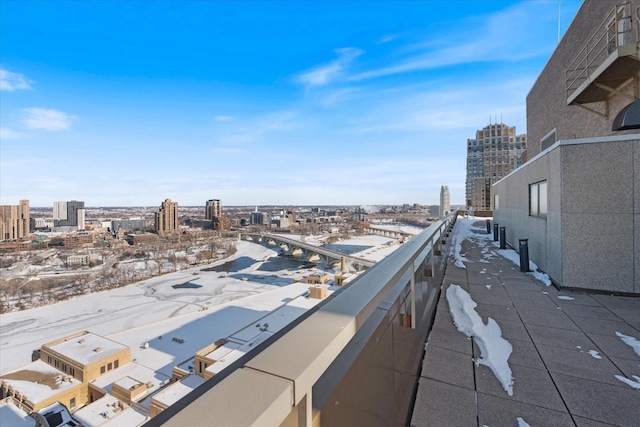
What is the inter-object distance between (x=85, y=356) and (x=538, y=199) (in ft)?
64.4


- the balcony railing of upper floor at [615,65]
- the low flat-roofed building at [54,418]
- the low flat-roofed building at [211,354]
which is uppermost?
the balcony railing of upper floor at [615,65]

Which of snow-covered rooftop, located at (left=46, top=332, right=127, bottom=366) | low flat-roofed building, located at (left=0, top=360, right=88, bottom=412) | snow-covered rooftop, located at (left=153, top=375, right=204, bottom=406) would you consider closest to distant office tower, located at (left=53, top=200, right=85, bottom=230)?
snow-covered rooftop, located at (left=46, top=332, right=127, bottom=366)

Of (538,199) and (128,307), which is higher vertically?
(538,199)

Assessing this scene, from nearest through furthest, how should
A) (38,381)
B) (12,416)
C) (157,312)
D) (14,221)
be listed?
(12,416)
(38,381)
(157,312)
(14,221)

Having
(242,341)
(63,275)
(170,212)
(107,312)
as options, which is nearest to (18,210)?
(170,212)

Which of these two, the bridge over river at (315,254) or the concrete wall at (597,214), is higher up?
the concrete wall at (597,214)

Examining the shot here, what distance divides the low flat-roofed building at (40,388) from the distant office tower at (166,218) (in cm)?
8604

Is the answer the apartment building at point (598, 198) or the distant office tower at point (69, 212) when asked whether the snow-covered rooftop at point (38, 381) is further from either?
the distant office tower at point (69, 212)

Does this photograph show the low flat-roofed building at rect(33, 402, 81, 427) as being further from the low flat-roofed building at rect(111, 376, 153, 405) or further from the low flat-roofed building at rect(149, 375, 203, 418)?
the low flat-roofed building at rect(149, 375, 203, 418)

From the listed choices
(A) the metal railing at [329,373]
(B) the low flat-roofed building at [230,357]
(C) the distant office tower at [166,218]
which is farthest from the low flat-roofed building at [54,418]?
(C) the distant office tower at [166,218]

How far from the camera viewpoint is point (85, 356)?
14219mm

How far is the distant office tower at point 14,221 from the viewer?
240 ft

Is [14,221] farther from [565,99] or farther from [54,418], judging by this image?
[565,99]

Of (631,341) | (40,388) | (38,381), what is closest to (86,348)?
(38,381)
